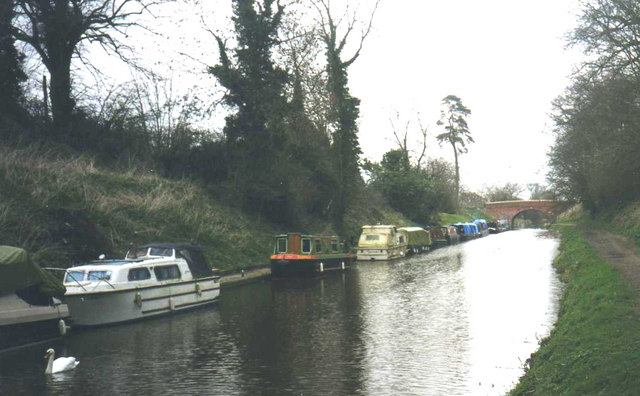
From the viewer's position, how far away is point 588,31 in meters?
27.3

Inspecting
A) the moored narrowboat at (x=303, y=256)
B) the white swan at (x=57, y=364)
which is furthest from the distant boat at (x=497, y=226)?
the white swan at (x=57, y=364)

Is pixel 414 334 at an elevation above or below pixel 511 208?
below

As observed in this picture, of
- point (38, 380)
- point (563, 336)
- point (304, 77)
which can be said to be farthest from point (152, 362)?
point (304, 77)

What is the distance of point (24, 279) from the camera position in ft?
51.1

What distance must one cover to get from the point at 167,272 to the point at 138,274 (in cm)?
160

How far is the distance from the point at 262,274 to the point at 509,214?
104m

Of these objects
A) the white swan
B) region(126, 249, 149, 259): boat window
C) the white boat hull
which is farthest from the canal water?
region(126, 249, 149, 259): boat window

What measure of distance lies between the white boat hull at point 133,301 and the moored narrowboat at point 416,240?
3300 centimetres

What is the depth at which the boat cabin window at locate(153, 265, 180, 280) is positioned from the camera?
826 inches

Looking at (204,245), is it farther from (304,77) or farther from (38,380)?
(38,380)

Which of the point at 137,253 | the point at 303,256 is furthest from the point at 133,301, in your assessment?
the point at 303,256

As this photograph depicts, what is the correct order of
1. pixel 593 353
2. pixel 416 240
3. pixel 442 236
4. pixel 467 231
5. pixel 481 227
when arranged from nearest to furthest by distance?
pixel 593 353
pixel 416 240
pixel 442 236
pixel 467 231
pixel 481 227

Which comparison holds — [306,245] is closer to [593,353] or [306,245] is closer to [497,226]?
[593,353]

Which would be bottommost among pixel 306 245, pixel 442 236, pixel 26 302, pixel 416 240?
pixel 26 302
